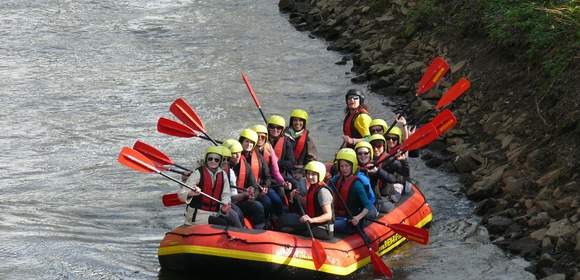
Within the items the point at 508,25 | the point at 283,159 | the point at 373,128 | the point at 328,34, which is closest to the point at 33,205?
the point at 283,159

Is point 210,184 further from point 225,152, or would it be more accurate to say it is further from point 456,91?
point 456,91

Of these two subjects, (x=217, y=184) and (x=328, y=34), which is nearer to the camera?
(x=217, y=184)

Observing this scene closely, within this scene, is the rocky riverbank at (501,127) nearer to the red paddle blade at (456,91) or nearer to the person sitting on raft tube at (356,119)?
the red paddle blade at (456,91)

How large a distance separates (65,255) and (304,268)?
3202 millimetres

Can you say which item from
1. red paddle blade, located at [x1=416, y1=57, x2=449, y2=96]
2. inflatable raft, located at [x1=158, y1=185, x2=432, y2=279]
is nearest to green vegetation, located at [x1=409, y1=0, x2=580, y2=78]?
red paddle blade, located at [x1=416, y1=57, x2=449, y2=96]

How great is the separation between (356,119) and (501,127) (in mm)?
2623

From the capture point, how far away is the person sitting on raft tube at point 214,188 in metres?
10.8

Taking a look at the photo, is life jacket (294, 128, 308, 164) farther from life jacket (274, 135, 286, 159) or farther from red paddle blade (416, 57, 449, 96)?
red paddle blade (416, 57, 449, 96)

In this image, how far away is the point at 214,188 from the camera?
10844mm

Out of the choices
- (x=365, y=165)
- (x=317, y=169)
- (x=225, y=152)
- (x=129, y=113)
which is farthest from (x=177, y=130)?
(x=129, y=113)

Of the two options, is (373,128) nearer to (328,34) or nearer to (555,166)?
(555,166)

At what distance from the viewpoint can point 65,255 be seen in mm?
12227

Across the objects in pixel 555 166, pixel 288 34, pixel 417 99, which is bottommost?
pixel 288 34

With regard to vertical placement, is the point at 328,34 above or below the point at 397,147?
below
